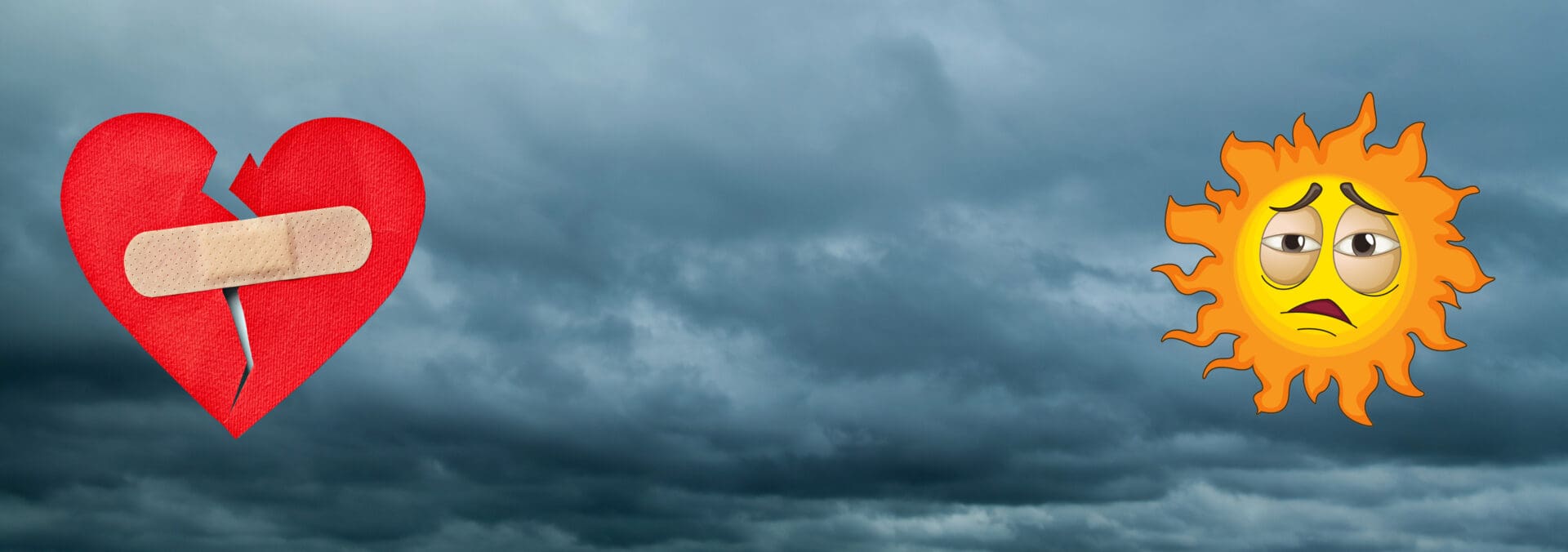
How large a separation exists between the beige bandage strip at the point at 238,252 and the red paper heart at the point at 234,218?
5.9 inches

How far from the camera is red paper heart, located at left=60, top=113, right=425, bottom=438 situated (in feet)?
67.6

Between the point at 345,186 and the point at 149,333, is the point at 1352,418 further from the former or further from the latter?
the point at 149,333

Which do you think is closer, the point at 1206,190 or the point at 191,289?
the point at 191,289

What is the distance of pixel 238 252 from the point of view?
20.5 m

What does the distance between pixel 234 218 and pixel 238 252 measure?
0.57m

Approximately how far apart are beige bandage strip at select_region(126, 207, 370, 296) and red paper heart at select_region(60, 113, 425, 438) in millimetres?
149

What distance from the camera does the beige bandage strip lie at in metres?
20.5

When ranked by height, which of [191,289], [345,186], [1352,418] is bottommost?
[1352,418]

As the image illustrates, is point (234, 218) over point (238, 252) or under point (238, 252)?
over

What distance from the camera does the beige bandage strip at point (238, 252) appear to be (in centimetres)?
2053

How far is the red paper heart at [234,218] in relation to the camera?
67.6ft

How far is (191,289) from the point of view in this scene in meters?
20.6

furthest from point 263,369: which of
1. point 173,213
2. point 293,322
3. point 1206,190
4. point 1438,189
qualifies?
point 1438,189

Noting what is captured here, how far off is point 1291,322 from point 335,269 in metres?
15.6
